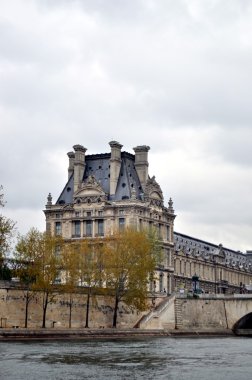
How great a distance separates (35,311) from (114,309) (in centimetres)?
1456

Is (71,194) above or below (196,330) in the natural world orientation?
above

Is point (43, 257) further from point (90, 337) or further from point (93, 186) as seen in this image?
point (93, 186)

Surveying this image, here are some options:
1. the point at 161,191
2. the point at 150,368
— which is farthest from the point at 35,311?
the point at 161,191

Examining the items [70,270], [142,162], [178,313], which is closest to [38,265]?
[70,270]

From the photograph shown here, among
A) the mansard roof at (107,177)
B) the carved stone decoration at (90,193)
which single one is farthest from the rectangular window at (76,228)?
the mansard roof at (107,177)

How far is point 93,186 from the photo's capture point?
5079 inches

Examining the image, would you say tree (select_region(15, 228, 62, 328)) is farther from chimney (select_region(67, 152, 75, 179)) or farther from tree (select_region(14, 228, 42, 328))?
chimney (select_region(67, 152, 75, 179))

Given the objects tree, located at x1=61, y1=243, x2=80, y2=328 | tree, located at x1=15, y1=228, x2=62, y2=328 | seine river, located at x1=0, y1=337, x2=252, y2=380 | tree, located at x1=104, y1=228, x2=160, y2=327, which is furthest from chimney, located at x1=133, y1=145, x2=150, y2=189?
seine river, located at x1=0, y1=337, x2=252, y2=380

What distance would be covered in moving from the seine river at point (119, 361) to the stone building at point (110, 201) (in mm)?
53451

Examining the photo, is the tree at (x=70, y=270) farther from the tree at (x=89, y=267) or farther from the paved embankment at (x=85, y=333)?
the paved embankment at (x=85, y=333)

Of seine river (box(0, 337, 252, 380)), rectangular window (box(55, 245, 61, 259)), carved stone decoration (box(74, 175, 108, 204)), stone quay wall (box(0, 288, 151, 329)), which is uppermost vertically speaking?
carved stone decoration (box(74, 175, 108, 204))

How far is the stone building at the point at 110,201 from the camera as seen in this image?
417 ft

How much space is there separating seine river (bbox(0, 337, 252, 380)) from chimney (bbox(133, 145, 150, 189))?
59.5m

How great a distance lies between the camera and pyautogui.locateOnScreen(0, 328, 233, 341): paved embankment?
73.1 m
